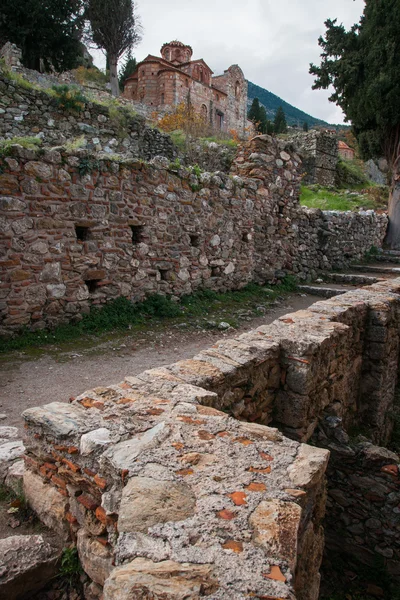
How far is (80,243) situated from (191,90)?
34242 mm

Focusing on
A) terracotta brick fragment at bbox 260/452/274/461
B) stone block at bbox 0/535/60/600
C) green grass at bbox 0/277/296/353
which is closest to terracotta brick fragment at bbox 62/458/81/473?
stone block at bbox 0/535/60/600

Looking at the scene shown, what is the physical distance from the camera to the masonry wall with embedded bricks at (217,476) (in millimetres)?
1452

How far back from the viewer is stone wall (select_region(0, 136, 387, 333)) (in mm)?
5590

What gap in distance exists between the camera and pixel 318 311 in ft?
16.7

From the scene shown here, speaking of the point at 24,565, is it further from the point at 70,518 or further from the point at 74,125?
the point at 74,125

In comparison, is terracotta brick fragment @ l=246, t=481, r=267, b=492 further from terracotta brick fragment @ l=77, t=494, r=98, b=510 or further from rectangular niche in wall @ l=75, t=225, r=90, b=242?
rectangular niche in wall @ l=75, t=225, r=90, b=242

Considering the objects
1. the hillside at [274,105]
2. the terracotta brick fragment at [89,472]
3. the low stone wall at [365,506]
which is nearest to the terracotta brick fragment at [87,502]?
the terracotta brick fragment at [89,472]

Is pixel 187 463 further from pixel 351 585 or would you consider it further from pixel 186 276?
pixel 186 276

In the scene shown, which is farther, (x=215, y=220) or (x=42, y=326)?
(x=215, y=220)

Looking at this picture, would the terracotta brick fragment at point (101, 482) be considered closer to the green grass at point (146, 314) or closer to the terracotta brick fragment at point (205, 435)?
the terracotta brick fragment at point (205, 435)

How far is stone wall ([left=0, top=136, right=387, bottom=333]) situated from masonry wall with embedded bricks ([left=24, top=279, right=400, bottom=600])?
3.12 m

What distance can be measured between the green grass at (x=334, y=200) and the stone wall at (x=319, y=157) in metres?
1.92

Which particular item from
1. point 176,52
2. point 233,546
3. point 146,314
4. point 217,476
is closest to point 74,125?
point 146,314

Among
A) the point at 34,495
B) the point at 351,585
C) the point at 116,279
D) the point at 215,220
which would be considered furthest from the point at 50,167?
the point at 351,585
